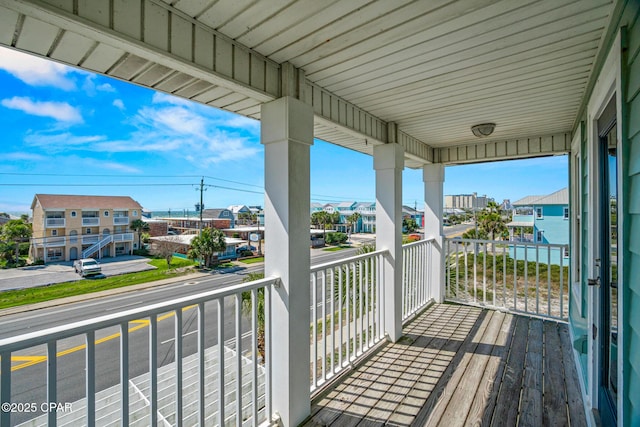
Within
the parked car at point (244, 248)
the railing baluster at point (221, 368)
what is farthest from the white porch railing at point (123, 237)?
the parked car at point (244, 248)

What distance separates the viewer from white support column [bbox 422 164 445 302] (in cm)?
422

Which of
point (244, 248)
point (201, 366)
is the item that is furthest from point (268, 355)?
point (244, 248)

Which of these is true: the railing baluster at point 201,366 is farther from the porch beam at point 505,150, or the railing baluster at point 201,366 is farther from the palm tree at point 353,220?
the palm tree at point 353,220

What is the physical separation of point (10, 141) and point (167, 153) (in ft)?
43.5

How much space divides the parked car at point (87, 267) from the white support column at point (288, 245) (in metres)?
2.10

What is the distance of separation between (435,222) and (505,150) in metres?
1.29

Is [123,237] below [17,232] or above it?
below

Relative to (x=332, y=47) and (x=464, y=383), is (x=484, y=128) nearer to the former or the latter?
(x=332, y=47)

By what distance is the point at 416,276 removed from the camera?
386 cm

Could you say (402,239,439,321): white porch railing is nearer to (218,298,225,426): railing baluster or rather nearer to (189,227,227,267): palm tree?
(218,298,225,426): railing baluster

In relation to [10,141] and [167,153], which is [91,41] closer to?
[10,141]

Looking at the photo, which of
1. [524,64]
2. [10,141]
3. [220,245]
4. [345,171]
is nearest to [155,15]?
[524,64]

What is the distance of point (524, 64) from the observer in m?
1.86

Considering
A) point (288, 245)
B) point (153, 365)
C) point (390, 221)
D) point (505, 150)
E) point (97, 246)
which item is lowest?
point (153, 365)
